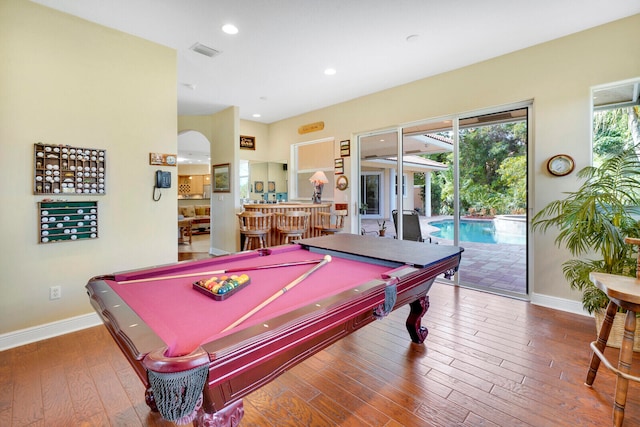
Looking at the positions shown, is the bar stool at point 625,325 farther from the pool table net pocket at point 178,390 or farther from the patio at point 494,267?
the pool table net pocket at point 178,390

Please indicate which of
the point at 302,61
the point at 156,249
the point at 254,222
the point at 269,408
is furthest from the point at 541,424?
the point at 254,222

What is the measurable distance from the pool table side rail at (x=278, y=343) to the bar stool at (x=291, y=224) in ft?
11.5

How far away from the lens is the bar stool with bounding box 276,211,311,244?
16.3ft

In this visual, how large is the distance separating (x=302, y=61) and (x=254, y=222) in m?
2.68

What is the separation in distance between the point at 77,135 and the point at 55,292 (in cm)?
147

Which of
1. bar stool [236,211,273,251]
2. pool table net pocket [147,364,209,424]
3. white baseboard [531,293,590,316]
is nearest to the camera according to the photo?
pool table net pocket [147,364,209,424]

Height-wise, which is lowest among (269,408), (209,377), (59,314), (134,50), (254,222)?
(269,408)

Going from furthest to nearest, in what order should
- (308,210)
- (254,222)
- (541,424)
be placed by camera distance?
(308,210) < (254,222) < (541,424)

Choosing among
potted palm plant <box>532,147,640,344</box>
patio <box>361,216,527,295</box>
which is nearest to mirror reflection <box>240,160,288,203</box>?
patio <box>361,216,527,295</box>

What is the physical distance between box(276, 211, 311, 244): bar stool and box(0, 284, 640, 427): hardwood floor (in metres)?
2.52

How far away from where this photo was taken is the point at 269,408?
1.76m

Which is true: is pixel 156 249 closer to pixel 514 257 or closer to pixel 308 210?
pixel 308 210

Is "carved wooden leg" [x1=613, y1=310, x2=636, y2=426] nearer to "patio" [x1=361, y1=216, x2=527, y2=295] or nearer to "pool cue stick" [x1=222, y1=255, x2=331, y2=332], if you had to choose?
"pool cue stick" [x1=222, y1=255, x2=331, y2=332]

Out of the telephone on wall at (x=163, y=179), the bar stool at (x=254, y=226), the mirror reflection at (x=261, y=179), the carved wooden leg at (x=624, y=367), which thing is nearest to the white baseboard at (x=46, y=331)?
the telephone on wall at (x=163, y=179)
